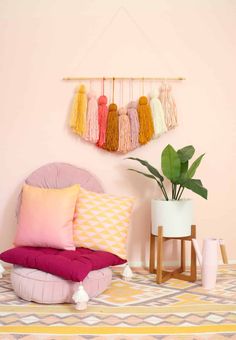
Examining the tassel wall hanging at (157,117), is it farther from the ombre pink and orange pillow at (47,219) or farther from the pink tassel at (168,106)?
the ombre pink and orange pillow at (47,219)

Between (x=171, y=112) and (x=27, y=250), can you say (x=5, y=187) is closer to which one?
(x=27, y=250)

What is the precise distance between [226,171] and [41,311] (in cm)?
174

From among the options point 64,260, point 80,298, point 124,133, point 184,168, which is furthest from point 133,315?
point 124,133

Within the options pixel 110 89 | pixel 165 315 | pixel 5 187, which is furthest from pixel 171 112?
pixel 165 315

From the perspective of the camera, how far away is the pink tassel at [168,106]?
3.16 metres

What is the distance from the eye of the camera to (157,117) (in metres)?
3.15

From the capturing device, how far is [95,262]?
94.3 inches

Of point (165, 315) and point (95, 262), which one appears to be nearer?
point (165, 315)

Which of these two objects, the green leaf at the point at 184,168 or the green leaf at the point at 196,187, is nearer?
the green leaf at the point at 196,187

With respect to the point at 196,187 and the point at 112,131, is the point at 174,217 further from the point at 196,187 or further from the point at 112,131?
the point at 112,131

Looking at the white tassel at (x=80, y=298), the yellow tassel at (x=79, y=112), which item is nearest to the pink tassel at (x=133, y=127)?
the yellow tassel at (x=79, y=112)

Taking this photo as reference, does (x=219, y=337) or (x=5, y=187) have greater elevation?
(x=5, y=187)

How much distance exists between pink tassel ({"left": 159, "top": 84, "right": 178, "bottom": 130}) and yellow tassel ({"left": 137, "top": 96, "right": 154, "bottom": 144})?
0.39 feet

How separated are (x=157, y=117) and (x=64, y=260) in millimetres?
1298
